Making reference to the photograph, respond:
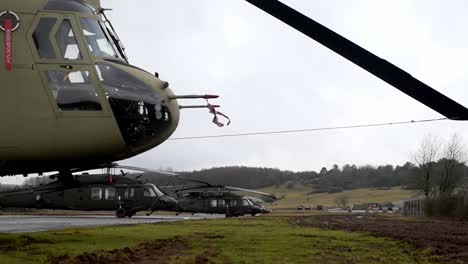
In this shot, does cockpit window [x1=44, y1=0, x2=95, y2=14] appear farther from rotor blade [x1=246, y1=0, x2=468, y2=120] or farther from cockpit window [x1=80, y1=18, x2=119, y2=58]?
rotor blade [x1=246, y1=0, x2=468, y2=120]

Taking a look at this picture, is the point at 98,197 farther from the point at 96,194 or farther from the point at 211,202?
the point at 211,202

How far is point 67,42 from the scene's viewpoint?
9156 mm

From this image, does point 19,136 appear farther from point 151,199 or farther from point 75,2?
point 151,199

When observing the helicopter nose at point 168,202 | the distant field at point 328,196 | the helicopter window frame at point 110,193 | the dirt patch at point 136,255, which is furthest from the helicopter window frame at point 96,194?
the distant field at point 328,196

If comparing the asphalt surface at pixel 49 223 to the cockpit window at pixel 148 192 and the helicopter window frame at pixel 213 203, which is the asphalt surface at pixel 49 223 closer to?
the cockpit window at pixel 148 192

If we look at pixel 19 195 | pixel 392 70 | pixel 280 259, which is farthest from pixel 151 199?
pixel 392 70

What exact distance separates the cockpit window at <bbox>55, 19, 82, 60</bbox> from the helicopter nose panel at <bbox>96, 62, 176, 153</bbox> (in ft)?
1.37

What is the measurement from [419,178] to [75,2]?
4974 cm

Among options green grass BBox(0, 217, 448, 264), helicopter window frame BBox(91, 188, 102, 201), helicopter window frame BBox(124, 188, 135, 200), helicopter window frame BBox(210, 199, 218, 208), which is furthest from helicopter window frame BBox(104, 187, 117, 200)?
green grass BBox(0, 217, 448, 264)

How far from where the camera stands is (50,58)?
8938 millimetres

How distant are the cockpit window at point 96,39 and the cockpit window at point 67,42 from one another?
0.68ft

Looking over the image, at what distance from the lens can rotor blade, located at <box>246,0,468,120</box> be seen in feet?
21.4

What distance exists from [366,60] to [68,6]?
5210 millimetres

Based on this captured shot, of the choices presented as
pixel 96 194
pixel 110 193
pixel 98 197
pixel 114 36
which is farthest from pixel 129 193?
pixel 114 36
